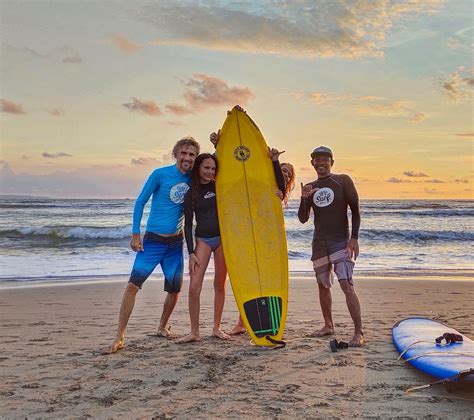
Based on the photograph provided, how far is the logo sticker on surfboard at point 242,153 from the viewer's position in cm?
541

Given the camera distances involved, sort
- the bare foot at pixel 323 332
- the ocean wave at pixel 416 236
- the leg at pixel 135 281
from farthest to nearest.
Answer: the ocean wave at pixel 416 236, the bare foot at pixel 323 332, the leg at pixel 135 281

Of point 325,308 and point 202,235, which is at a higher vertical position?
point 202,235

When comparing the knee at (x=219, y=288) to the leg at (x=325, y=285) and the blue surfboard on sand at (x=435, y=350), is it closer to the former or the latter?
the leg at (x=325, y=285)

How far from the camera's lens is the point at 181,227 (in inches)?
190

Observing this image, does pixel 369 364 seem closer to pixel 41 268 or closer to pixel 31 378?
pixel 31 378

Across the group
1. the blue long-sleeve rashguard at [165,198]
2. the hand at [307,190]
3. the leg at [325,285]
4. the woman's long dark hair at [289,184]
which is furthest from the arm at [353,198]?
the blue long-sleeve rashguard at [165,198]

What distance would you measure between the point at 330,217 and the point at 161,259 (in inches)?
66.0

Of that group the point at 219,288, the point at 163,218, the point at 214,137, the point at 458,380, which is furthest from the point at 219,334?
the point at 458,380

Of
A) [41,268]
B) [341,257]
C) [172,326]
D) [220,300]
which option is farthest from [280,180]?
[41,268]

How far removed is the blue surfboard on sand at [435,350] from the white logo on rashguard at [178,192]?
93.5 inches

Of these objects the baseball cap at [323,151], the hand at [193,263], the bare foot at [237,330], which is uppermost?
the baseball cap at [323,151]

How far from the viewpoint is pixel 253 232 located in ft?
16.8

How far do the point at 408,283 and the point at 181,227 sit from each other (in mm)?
5585

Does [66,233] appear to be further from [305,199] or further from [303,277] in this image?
[305,199]
